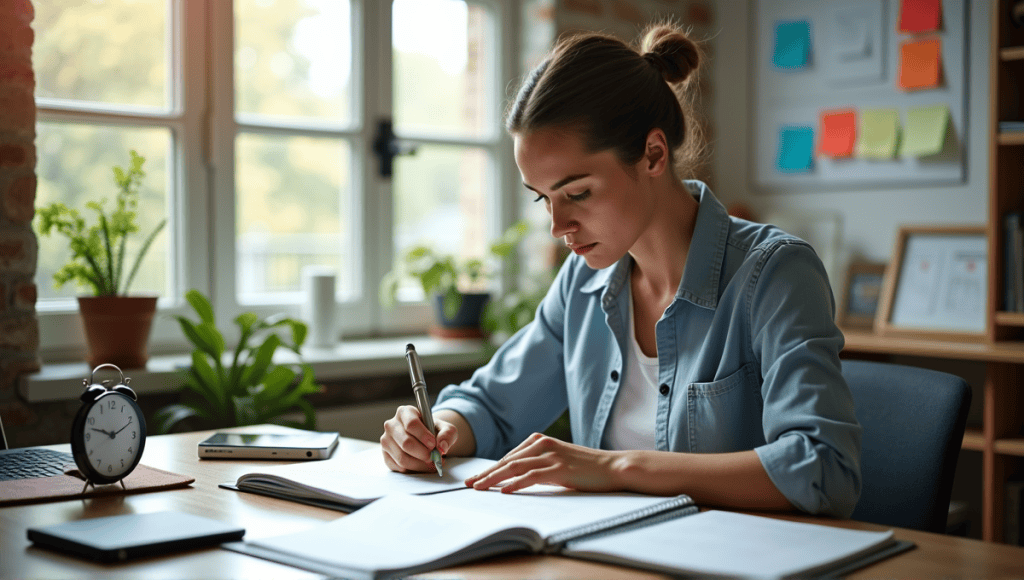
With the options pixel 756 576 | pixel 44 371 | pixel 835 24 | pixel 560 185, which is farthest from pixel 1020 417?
pixel 44 371

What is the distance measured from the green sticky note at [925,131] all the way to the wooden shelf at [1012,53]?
42 cm

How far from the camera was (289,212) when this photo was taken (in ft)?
9.02

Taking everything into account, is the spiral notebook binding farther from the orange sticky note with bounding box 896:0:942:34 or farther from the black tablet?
the orange sticky note with bounding box 896:0:942:34

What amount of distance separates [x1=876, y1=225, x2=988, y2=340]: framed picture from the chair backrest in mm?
1403

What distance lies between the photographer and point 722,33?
138 inches

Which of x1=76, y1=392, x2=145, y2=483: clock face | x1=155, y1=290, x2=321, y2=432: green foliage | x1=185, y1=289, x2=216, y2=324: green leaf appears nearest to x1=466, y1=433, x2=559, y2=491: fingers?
x1=76, y1=392, x2=145, y2=483: clock face

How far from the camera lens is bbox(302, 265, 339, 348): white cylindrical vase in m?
2.68

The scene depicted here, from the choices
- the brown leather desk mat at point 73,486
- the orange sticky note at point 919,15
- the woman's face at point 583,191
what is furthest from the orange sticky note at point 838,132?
the brown leather desk mat at point 73,486

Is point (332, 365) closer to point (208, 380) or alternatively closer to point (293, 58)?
point (208, 380)

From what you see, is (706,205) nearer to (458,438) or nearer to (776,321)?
(776,321)

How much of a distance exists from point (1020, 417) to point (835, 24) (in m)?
1.41

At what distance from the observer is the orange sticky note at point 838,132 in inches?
122

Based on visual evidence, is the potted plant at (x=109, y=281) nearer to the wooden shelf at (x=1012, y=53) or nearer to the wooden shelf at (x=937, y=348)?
the wooden shelf at (x=937, y=348)

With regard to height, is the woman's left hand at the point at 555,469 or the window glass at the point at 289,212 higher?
the window glass at the point at 289,212
